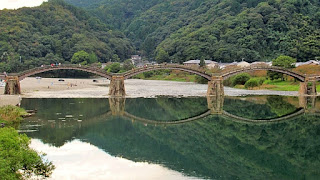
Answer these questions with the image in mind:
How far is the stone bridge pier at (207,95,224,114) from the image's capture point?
54.2m

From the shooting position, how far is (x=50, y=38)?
15500 cm

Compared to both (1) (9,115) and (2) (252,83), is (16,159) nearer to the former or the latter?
(1) (9,115)

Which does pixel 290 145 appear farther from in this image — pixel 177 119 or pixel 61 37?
pixel 61 37

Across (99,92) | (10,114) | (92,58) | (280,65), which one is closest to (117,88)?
(99,92)

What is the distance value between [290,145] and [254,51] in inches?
3962

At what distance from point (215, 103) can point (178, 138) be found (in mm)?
23419

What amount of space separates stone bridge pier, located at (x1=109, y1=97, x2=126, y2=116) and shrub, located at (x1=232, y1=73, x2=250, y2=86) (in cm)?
3204

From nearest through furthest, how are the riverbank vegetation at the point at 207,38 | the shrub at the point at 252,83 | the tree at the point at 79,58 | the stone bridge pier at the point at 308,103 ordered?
1. the stone bridge pier at the point at 308,103
2. the shrub at the point at 252,83
3. the riverbank vegetation at the point at 207,38
4. the tree at the point at 79,58

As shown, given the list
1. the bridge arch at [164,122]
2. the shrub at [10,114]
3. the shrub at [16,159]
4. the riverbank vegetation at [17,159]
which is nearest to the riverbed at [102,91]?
the shrub at [10,114]

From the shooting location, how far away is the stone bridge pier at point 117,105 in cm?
5166

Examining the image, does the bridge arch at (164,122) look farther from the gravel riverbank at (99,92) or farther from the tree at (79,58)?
the tree at (79,58)

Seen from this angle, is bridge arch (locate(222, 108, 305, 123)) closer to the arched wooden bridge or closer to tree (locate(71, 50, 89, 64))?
the arched wooden bridge

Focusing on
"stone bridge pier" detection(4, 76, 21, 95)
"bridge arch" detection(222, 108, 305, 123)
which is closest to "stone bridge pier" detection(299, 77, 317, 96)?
"bridge arch" detection(222, 108, 305, 123)

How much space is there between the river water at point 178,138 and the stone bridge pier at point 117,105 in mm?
121
